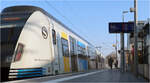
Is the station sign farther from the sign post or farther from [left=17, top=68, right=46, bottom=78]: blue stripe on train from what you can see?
[left=17, top=68, right=46, bottom=78]: blue stripe on train

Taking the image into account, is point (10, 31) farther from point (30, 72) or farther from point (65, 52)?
point (65, 52)

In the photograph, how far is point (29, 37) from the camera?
12.5 m

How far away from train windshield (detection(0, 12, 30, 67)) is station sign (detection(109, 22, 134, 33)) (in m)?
17.8

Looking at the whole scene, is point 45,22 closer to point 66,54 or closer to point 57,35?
point 57,35

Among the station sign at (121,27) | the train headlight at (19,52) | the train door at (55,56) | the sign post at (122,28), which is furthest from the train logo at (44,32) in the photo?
the station sign at (121,27)

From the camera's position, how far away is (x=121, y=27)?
29359 millimetres

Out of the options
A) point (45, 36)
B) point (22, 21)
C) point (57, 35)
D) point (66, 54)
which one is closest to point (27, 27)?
point (22, 21)

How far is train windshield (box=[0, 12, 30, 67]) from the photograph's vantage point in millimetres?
11734

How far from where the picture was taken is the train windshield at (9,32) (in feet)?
38.5

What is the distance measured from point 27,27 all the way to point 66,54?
19.5ft

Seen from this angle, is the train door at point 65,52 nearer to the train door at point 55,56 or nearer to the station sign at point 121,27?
the train door at point 55,56

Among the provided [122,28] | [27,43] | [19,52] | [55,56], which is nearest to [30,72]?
[19,52]

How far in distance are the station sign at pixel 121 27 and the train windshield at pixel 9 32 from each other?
702 inches

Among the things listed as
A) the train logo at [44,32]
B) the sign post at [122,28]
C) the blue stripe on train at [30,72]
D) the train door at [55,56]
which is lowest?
the blue stripe on train at [30,72]
